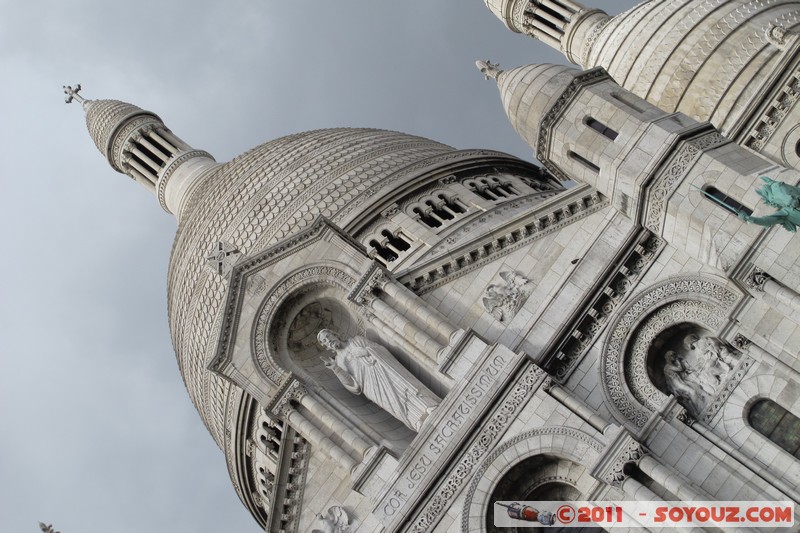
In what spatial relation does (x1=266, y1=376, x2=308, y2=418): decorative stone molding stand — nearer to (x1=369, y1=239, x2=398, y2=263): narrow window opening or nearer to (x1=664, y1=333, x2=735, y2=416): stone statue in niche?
(x1=664, y1=333, x2=735, y2=416): stone statue in niche

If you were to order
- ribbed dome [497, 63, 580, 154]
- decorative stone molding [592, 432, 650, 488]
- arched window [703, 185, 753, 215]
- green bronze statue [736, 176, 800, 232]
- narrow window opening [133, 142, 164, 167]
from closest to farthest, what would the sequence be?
green bronze statue [736, 176, 800, 232] → decorative stone molding [592, 432, 650, 488] → arched window [703, 185, 753, 215] → ribbed dome [497, 63, 580, 154] → narrow window opening [133, 142, 164, 167]

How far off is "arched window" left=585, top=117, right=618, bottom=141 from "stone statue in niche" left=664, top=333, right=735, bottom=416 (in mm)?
5117

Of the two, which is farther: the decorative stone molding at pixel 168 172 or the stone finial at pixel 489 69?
the decorative stone molding at pixel 168 172

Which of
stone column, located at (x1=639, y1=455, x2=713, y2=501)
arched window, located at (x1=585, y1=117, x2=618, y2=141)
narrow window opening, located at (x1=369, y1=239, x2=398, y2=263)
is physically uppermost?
arched window, located at (x1=585, y1=117, x2=618, y2=141)

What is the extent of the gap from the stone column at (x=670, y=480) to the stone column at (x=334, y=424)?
7.22 metres

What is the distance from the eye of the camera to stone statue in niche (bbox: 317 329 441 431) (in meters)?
22.8

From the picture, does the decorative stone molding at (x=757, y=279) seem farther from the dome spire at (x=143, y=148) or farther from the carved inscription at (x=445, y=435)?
the dome spire at (x=143, y=148)

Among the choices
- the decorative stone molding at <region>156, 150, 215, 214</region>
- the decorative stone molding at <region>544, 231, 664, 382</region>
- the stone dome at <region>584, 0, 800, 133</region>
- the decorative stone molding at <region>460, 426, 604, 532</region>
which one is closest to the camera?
the decorative stone molding at <region>460, 426, 604, 532</region>

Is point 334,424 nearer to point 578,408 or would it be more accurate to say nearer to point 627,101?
point 578,408

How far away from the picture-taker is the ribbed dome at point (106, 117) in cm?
5438

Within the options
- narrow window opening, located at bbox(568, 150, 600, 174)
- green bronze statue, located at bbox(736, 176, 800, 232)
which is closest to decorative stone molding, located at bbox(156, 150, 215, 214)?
narrow window opening, located at bbox(568, 150, 600, 174)

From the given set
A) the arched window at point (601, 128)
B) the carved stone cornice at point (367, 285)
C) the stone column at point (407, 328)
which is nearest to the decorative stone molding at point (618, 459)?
the stone column at point (407, 328)

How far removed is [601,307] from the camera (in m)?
21.8

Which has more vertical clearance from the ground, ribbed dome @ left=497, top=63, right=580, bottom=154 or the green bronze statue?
ribbed dome @ left=497, top=63, right=580, bottom=154
